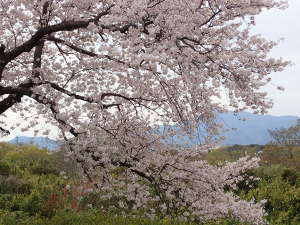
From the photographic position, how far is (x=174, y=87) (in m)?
6.60

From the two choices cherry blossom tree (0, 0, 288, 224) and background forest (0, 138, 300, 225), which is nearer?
cherry blossom tree (0, 0, 288, 224)

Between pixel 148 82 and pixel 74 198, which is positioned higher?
pixel 148 82

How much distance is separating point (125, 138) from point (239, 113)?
2257 mm

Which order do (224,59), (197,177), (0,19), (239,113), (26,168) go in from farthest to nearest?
(26,168) → (0,19) → (197,177) → (239,113) → (224,59)

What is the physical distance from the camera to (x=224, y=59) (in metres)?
5.95

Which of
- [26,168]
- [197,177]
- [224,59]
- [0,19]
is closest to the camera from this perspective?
[224,59]

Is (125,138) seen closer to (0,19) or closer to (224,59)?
(224,59)

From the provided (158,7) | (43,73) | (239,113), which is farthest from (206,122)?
(43,73)

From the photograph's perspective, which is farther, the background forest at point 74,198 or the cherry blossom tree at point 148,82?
the background forest at point 74,198

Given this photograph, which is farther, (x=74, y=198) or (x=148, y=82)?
(x=74, y=198)

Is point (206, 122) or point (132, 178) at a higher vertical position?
point (206, 122)

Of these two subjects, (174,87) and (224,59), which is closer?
(224,59)

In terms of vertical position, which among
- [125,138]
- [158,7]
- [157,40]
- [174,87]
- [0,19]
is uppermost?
[0,19]

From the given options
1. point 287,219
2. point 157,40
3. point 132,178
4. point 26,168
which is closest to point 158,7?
point 157,40
